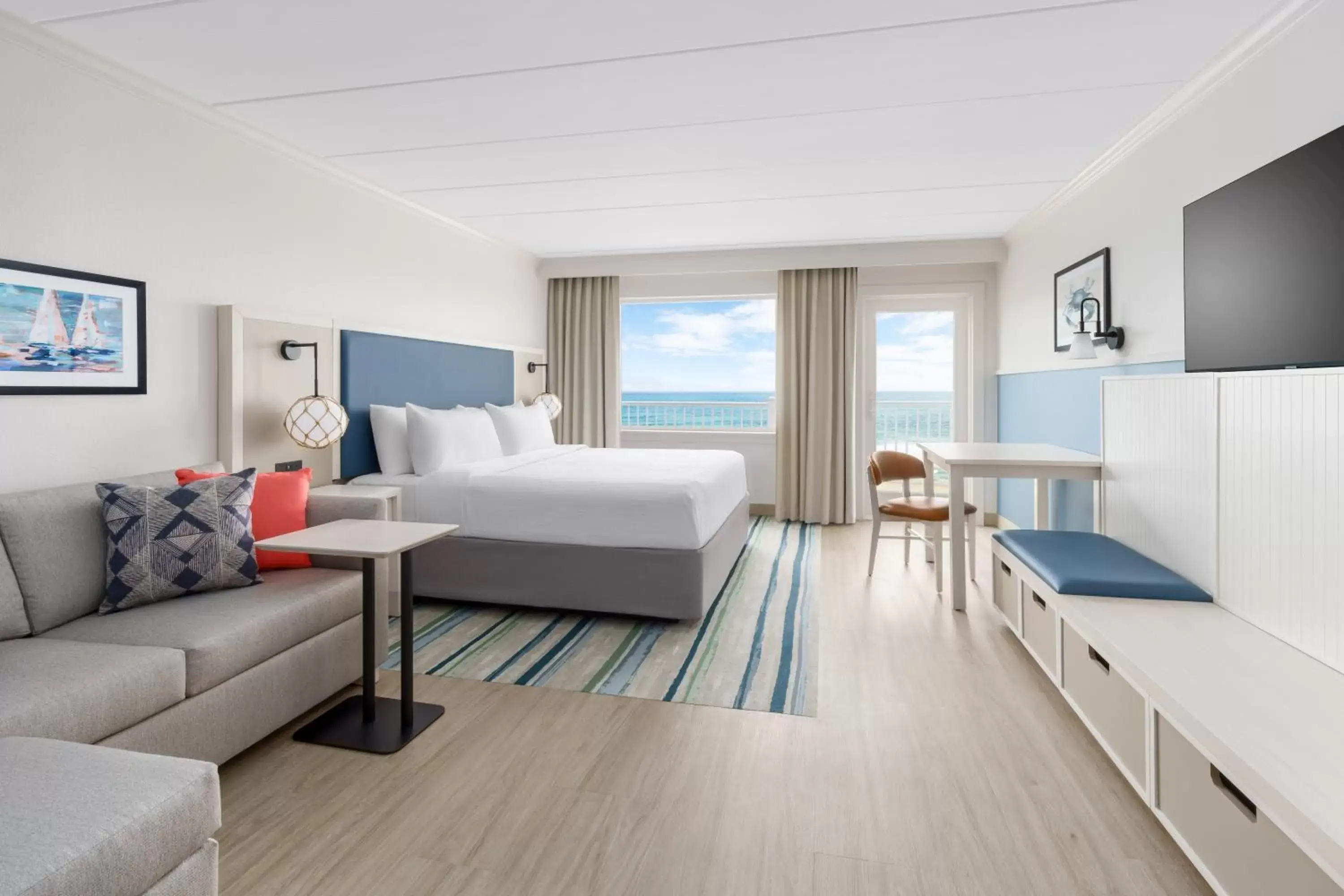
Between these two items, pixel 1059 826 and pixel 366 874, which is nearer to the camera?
pixel 366 874

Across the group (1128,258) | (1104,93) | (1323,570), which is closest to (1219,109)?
(1104,93)

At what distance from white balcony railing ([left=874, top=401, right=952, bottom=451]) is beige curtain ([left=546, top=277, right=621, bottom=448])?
2498mm

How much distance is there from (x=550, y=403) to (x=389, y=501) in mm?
2751

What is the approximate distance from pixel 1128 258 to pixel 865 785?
296cm

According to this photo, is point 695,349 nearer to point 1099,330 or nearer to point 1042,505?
point 1042,505

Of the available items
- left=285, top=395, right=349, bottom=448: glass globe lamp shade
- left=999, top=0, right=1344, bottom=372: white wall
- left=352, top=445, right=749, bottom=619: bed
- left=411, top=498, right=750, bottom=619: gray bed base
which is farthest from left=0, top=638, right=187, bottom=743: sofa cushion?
left=999, top=0, right=1344, bottom=372: white wall

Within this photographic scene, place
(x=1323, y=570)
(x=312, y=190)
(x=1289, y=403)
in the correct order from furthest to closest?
(x=312, y=190) → (x=1289, y=403) → (x=1323, y=570)

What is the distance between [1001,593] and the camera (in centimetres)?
326

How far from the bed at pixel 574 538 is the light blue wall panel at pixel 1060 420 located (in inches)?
81.7

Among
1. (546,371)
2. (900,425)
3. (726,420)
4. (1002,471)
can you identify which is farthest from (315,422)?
(726,420)

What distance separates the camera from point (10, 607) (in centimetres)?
191

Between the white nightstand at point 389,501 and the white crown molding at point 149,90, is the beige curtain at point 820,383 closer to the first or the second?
the white crown molding at point 149,90

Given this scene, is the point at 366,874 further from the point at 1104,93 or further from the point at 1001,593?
the point at 1104,93

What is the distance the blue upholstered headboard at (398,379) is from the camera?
385cm
